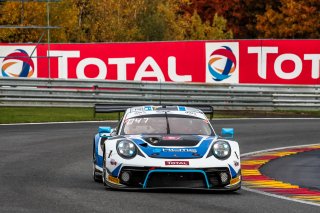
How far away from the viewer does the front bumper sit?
1235cm

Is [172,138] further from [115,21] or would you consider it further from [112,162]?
[115,21]

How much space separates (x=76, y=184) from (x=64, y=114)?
51.8ft

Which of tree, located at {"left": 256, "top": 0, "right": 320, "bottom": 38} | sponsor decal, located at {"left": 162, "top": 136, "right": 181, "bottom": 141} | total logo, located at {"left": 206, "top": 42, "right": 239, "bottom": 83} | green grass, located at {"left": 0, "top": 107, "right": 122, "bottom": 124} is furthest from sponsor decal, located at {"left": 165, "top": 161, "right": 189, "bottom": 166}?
tree, located at {"left": 256, "top": 0, "right": 320, "bottom": 38}

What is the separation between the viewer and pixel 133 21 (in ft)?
185

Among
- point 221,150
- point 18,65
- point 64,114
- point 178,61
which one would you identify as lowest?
point 64,114

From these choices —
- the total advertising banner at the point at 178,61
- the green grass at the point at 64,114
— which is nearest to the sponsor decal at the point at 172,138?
the green grass at the point at 64,114

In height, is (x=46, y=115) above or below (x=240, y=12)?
below

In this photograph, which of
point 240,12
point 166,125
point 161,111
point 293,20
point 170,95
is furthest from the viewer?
point 240,12

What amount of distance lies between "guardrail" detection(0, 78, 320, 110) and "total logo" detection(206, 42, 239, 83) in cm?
435

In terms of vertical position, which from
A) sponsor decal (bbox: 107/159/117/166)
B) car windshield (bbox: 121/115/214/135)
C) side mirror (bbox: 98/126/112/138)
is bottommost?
sponsor decal (bbox: 107/159/117/166)

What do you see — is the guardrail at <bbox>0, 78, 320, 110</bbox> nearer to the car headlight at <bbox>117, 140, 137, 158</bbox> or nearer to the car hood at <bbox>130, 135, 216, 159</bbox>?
the car hood at <bbox>130, 135, 216, 159</bbox>

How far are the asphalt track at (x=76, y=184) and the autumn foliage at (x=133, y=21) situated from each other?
13508 millimetres

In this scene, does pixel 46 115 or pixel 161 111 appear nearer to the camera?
pixel 161 111

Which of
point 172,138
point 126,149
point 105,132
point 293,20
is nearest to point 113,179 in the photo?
point 126,149
